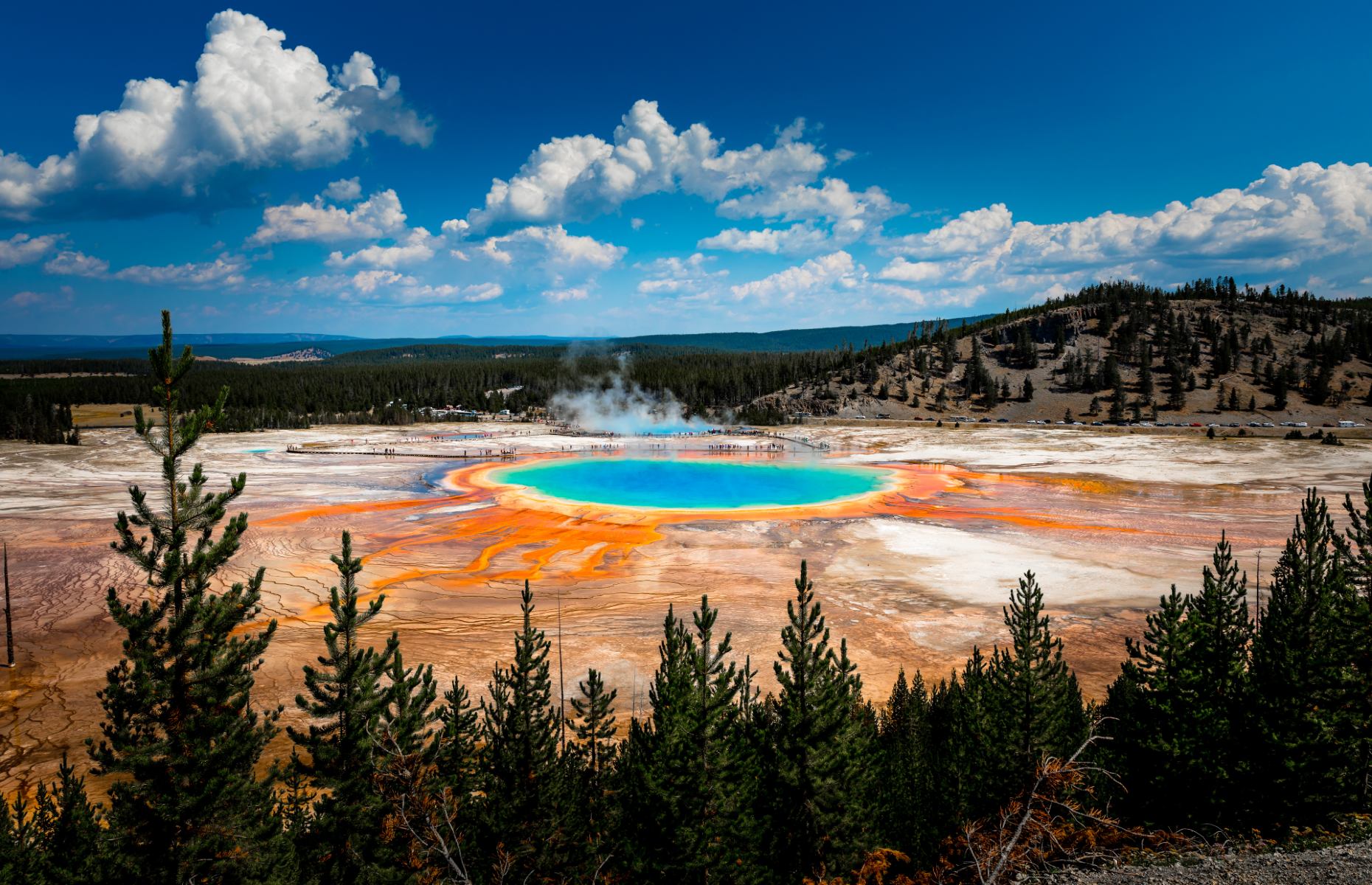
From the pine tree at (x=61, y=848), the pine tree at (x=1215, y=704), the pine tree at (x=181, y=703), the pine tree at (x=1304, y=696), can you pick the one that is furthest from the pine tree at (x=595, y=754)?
the pine tree at (x=1304, y=696)

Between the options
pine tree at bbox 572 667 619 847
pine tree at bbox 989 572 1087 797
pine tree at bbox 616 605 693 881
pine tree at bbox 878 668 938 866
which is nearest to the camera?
pine tree at bbox 616 605 693 881

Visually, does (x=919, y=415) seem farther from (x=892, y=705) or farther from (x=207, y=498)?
(x=207, y=498)

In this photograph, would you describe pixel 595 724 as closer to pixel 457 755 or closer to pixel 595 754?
pixel 595 754

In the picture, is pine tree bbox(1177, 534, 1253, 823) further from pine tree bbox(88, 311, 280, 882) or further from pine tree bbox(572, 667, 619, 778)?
pine tree bbox(88, 311, 280, 882)

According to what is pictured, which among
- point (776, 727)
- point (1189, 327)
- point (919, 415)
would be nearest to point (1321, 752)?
point (776, 727)

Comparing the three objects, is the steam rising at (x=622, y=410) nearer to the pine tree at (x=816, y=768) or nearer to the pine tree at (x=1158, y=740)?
the pine tree at (x=1158, y=740)

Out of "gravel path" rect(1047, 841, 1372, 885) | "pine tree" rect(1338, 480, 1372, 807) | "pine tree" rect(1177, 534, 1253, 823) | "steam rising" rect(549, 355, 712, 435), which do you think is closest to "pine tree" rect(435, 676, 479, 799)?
"gravel path" rect(1047, 841, 1372, 885)

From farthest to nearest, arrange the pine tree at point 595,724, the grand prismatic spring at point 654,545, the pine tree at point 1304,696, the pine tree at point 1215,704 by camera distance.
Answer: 1. the grand prismatic spring at point 654,545
2. the pine tree at point 595,724
3. the pine tree at point 1215,704
4. the pine tree at point 1304,696
